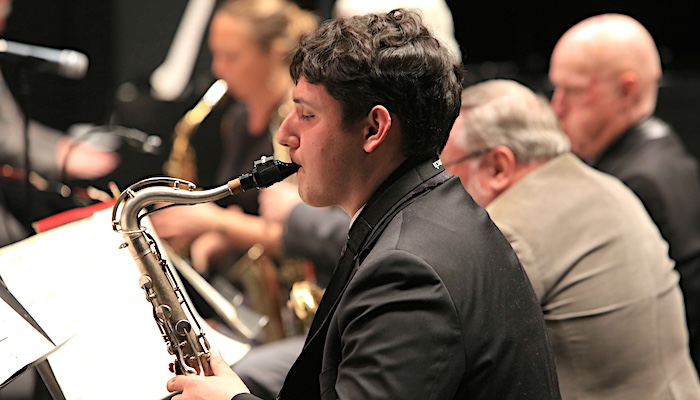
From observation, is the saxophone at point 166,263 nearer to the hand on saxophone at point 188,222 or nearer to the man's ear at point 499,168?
the man's ear at point 499,168

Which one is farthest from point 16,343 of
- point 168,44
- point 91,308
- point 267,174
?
point 168,44

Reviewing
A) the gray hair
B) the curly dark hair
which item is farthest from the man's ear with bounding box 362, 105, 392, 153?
the gray hair

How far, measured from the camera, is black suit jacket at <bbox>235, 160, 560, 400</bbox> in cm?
135

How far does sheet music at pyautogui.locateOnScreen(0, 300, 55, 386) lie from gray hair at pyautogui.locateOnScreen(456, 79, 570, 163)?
1156 millimetres

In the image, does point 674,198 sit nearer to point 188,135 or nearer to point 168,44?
point 188,135

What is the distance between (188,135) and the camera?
13.4ft

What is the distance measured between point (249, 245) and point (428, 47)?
2003mm

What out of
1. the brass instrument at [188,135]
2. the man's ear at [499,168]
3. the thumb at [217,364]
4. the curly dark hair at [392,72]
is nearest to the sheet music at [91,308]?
the thumb at [217,364]

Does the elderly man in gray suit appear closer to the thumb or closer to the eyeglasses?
the eyeglasses

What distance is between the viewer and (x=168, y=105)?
445cm

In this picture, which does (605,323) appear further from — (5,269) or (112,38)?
(112,38)

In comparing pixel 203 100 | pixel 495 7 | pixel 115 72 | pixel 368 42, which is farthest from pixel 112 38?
pixel 368 42

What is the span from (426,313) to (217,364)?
50 cm

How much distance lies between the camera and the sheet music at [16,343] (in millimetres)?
1545
